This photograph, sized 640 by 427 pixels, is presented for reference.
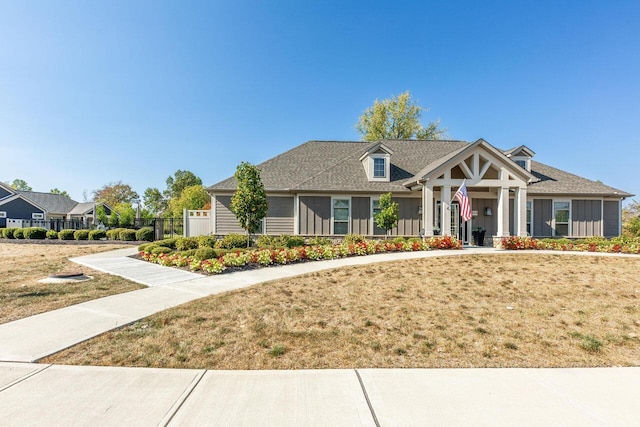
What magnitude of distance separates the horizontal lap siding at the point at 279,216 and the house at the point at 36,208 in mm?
24222

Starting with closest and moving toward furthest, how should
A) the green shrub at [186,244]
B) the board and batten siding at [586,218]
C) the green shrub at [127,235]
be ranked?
the green shrub at [186,244] < the board and batten siding at [586,218] < the green shrub at [127,235]

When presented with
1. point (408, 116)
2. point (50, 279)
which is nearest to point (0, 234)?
point (50, 279)

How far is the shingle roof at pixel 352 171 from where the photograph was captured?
15.5 metres

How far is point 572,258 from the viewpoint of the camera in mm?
10609

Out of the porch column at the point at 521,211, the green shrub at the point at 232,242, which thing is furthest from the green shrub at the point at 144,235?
the porch column at the point at 521,211

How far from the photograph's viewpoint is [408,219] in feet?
51.2

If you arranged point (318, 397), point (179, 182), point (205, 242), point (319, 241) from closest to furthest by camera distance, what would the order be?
point (318, 397), point (205, 242), point (319, 241), point (179, 182)

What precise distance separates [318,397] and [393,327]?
87.2 inches

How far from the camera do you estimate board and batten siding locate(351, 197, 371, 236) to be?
50.9 ft

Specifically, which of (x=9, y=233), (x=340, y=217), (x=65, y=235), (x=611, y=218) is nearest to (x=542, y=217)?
(x=611, y=218)

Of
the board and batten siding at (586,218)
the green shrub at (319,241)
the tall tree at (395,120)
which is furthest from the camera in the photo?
the tall tree at (395,120)

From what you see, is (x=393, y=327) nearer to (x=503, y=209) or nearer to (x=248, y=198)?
(x=248, y=198)

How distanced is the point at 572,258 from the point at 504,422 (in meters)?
11.3

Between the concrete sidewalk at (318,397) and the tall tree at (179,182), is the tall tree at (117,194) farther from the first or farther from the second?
the concrete sidewalk at (318,397)
